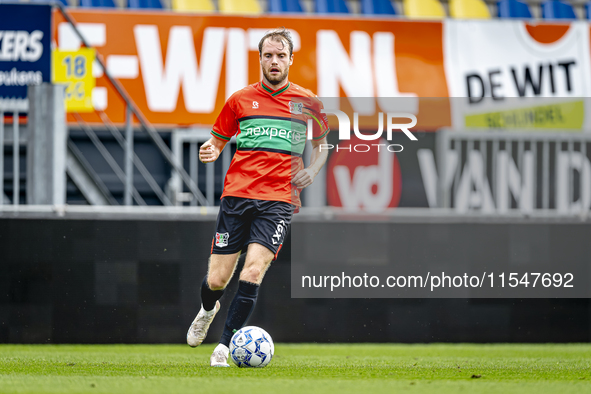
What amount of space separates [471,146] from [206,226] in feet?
7.89

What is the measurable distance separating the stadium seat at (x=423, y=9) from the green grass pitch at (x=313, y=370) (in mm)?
5380

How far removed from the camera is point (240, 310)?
496 cm

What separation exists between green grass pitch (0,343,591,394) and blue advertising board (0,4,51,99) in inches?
86.2

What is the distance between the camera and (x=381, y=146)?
7227 millimetres

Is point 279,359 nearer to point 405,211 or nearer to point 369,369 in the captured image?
point 369,369

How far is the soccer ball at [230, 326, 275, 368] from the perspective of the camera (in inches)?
189

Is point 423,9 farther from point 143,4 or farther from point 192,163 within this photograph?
point 192,163

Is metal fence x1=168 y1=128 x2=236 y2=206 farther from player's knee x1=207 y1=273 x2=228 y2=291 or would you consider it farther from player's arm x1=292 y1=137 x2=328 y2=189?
player's knee x1=207 y1=273 x2=228 y2=291

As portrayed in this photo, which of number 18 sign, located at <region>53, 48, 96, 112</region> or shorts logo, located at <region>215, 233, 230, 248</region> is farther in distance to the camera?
number 18 sign, located at <region>53, 48, 96, 112</region>

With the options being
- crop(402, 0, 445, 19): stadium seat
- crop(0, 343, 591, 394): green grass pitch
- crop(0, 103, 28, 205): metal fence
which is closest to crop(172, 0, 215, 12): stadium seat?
crop(402, 0, 445, 19): stadium seat

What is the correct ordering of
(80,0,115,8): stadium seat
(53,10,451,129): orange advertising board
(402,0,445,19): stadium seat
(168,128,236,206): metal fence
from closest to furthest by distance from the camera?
(168,128,236,206): metal fence
(53,10,451,129): orange advertising board
(80,0,115,8): stadium seat
(402,0,445,19): stadium seat

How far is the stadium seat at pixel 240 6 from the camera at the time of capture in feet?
34.2

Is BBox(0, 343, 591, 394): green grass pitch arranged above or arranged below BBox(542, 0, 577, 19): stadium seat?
below

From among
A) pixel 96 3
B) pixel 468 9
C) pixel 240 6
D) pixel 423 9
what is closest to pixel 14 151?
pixel 96 3
